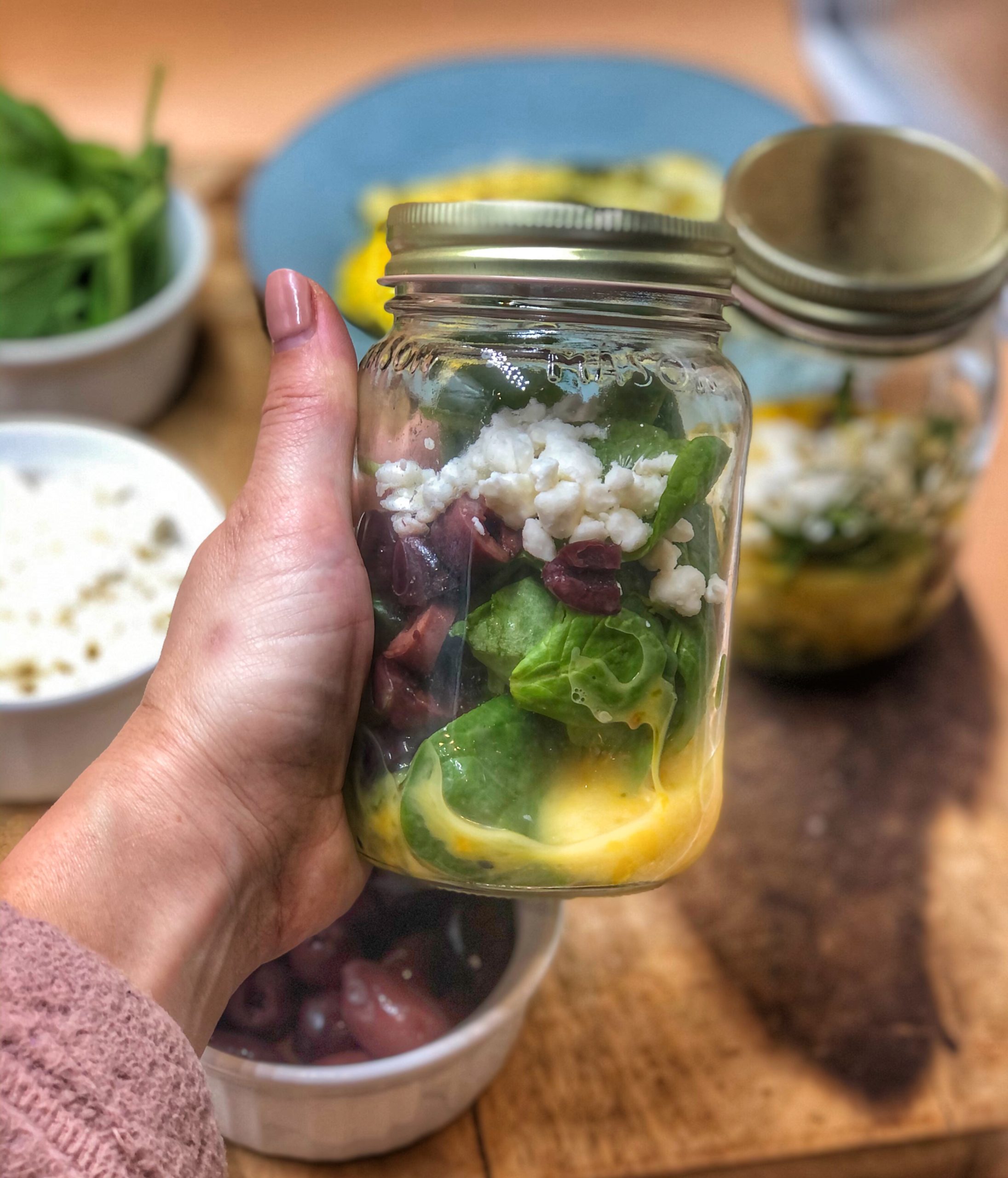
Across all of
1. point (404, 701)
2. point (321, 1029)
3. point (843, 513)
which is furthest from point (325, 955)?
point (843, 513)

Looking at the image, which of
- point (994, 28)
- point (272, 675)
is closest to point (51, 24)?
point (994, 28)

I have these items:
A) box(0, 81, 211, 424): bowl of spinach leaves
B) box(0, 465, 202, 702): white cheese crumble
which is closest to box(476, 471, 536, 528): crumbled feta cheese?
box(0, 465, 202, 702): white cheese crumble

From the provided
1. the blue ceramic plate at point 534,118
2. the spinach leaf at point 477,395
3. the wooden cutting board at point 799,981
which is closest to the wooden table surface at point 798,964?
the wooden cutting board at point 799,981

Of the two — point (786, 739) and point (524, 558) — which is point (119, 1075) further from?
point (786, 739)

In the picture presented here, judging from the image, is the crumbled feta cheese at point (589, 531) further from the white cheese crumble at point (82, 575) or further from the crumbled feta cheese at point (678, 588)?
the white cheese crumble at point (82, 575)

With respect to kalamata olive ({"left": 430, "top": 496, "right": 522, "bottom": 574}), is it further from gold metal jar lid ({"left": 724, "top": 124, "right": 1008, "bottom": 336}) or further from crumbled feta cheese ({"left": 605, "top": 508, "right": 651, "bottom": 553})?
gold metal jar lid ({"left": 724, "top": 124, "right": 1008, "bottom": 336})

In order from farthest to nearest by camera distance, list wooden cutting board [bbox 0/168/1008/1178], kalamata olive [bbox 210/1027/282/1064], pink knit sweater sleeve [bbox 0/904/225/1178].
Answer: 1. wooden cutting board [bbox 0/168/1008/1178]
2. kalamata olive [bbox 210/1027/282/1064]
3. pink knit sweater sleeve [bbox 0/904/225/1178]
